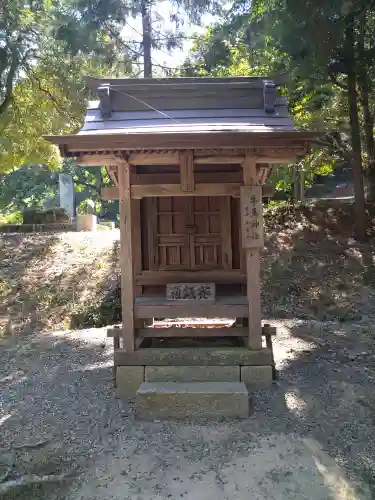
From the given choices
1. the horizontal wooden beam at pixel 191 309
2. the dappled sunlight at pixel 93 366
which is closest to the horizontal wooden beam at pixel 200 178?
the horizontal wooden beam at pixel 191 309

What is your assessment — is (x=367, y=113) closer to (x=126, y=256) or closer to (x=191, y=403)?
(x=126, y=256)

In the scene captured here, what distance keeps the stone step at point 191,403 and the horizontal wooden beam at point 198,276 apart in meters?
1.49

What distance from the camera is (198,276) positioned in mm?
5527

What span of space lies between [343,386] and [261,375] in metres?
1.01

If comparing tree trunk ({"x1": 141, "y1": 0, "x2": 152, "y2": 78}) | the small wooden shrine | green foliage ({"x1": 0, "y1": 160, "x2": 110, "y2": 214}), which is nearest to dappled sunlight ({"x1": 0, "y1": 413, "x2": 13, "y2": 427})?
the small wooden shrine

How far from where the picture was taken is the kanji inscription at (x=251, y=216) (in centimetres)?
477

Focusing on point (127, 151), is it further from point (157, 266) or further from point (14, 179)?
point (14, 179)

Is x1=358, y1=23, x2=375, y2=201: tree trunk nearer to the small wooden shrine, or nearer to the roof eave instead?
the small wooden shrine

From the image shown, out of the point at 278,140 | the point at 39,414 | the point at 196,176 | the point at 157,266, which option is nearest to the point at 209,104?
the point at 196,176

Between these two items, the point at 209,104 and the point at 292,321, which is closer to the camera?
the point at 209,104

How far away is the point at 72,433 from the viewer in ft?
13.9

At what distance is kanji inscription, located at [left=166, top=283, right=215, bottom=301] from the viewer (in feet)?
16.9

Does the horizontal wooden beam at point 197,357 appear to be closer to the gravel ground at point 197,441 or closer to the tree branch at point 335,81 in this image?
the gravel ground at point 197,441

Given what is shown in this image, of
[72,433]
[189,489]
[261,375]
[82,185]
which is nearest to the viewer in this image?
[189,489]
